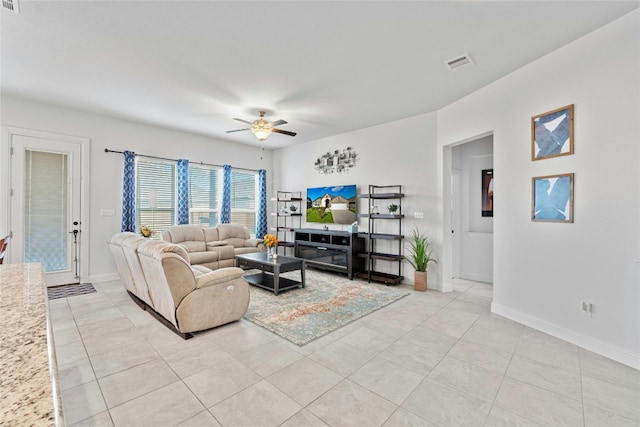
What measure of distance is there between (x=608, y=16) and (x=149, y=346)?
16.8 feet

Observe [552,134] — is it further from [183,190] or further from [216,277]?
[183,190]

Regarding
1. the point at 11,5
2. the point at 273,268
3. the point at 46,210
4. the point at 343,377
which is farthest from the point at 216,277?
the point at 46,210

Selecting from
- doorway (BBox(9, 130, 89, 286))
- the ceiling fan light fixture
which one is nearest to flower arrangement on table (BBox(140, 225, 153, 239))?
doorway (BBox(9, 130, 89, 286))

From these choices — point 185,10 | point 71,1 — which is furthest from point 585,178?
point 71,1

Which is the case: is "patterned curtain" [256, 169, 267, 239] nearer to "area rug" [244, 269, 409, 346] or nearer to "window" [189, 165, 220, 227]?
"window" [189, 165, 220, 227]

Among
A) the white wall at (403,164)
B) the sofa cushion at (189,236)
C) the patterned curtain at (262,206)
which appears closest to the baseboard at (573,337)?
the white wall at (403,164)

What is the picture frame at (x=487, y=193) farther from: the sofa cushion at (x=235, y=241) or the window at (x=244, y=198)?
the window at (x=244, y=198)

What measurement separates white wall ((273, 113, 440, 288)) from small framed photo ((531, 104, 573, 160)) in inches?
66.4

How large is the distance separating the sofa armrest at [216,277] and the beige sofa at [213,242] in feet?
7.95

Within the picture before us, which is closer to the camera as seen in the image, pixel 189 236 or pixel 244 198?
pixel 189 236

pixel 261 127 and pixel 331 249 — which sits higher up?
pixel 261 127

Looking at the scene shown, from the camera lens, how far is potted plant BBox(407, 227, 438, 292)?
4758 millimetres

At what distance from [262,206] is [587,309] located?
637 cm

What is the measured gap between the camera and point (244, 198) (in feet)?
24.6
